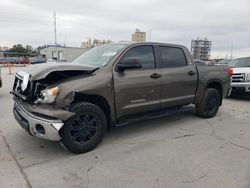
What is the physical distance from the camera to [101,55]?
182 inches

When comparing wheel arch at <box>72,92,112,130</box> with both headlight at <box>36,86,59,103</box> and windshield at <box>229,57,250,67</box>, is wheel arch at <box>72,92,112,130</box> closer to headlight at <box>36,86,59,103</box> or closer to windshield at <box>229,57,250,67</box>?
headlight at <box>36,86,59,103</box>

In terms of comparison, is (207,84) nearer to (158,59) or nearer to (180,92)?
(180,92)

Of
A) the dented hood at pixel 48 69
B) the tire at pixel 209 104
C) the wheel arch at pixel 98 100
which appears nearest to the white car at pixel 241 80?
the tire at pixel 209 104

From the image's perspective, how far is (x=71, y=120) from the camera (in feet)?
11.7

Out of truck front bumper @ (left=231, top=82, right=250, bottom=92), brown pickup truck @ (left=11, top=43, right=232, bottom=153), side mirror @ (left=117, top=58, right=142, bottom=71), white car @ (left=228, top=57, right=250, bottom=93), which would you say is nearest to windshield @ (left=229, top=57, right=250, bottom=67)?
white car @ (left=228, top=57, right=250, bottom=93)

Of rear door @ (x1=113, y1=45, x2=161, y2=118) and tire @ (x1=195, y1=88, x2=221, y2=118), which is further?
tire @ (x1=195, y1=88, x2=221, y2=118)

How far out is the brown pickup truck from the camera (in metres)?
3.50

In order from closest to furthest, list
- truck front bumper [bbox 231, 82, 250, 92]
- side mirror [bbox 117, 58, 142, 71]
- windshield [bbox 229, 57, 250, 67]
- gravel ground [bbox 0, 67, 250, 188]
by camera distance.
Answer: gravel ground [bbox 0, 67, 250, 188] < side mirror [bbox 117, 58, 142, 71] < truck front bumper [bbox 231, 82, 250, 92] < windshield [bbox 229, 57, 250, 67]

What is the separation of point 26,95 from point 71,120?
910 millimetres

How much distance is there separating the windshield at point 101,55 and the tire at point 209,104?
264 cm

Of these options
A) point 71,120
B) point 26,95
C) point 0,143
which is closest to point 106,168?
point 71,120

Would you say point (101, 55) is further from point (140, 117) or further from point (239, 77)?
point (239, 77)

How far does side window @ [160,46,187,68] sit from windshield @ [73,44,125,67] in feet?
3.26

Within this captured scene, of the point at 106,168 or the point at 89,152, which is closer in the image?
the point at 106,168
